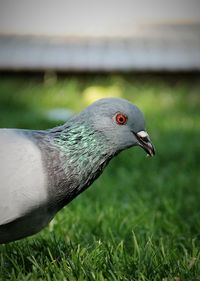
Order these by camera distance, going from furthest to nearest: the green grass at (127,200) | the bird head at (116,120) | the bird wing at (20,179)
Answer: the green grass at (127,200)
the bird head at (116,120)
the bird wing at (20,179)

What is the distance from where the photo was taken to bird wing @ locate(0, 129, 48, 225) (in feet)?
6.88

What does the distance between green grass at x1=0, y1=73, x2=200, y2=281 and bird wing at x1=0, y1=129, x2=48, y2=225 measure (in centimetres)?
29

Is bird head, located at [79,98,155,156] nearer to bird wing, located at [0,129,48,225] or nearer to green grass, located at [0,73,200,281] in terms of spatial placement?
bird wing, located at [0,129,48,225]

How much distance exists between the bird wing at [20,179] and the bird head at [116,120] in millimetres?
235

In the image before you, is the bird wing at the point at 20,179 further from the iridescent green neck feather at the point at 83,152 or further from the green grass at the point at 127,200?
the green grass at the point at 127,200

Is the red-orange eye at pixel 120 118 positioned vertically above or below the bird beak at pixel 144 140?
above

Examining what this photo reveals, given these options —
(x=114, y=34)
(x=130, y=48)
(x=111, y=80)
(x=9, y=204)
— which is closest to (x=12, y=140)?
(x=9, y=204)

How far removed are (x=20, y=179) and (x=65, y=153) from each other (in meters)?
0.20

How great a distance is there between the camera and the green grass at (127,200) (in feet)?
7.67

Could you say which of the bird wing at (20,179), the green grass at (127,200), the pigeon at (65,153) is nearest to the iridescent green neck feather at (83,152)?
the pigeon at (65,153)

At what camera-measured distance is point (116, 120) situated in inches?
86.9

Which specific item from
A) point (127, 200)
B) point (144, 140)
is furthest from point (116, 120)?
point (127, 200)

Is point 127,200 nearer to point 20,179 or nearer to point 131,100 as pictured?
point 20,179

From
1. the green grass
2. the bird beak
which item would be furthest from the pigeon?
the green grass
